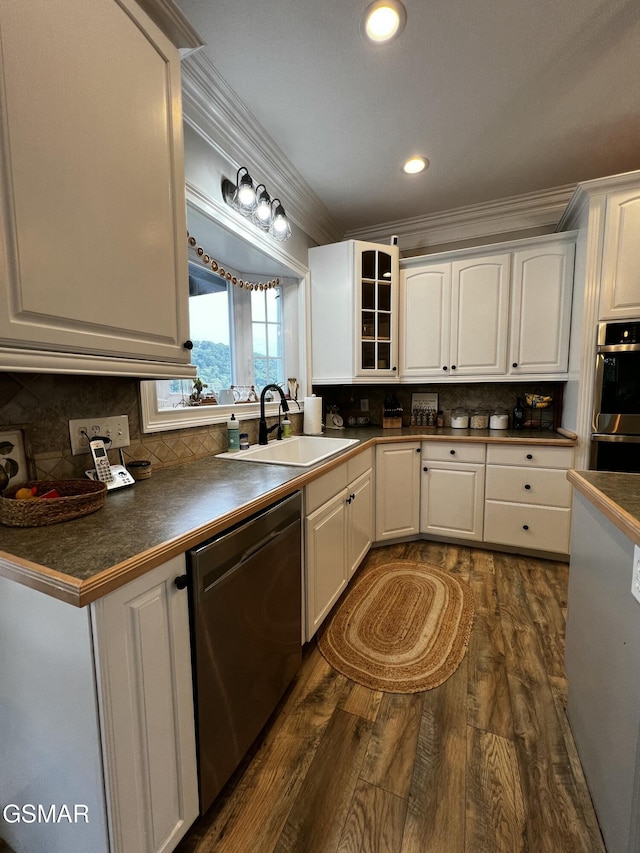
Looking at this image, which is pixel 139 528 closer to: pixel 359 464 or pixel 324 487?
pixel 324 487

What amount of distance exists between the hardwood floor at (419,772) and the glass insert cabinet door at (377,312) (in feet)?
6.34

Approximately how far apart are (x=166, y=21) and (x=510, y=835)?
2.47 meters

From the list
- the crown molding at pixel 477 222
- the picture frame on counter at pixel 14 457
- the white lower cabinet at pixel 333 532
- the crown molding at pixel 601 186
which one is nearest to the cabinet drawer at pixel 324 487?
the white lower cabinet at pixel 333 532

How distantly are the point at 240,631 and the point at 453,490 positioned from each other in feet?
6.42

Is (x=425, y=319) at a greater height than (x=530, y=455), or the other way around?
(x=425, y=319)

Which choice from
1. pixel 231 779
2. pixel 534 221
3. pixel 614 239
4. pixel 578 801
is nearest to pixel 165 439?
pixel 231 779

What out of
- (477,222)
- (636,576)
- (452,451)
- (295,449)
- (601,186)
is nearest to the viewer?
(636,576)

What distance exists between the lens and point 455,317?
8.69 ft

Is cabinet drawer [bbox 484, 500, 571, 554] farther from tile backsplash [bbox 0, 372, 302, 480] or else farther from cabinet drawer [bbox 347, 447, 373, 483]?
tile backsplash [bbox 0, 372, 302, 480]

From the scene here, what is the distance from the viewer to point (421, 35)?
135 cm

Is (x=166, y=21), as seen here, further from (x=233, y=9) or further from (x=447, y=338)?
(x=447, y=338)

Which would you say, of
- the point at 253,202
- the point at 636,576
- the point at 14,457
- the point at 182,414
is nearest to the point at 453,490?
the point at 636,576

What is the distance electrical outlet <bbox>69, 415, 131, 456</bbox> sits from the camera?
1.17 m

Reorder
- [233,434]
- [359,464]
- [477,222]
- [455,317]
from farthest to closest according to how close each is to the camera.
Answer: [477,222] → [455,317] → [359,464] → [233,434]
